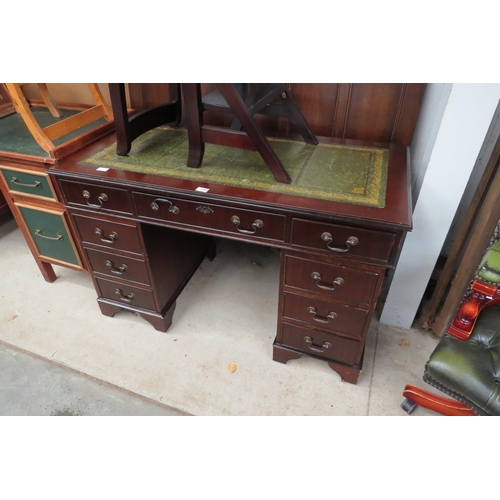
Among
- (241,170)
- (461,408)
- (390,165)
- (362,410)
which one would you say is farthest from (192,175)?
(461,408)

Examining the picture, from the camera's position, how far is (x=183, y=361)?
1652mm

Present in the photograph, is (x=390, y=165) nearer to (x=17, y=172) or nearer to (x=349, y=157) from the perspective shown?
(x=349, y=157)

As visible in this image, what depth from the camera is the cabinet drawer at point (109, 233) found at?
1.45 metres

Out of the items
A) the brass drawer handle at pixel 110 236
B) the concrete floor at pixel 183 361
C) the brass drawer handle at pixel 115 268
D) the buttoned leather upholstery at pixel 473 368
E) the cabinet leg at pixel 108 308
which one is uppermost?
the brass drawer handle at pixel 110 236

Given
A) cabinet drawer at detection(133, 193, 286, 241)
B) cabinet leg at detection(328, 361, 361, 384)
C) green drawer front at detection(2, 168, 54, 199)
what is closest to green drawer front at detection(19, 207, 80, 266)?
green drawer front at detection(2, 168, 54, 199)

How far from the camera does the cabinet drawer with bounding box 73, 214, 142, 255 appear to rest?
1447 millimetres

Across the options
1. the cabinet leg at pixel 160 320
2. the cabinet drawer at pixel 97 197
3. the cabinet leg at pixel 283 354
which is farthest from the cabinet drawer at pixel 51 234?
the cabinet leg at pixel 283 354

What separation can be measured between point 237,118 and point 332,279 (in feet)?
2.16

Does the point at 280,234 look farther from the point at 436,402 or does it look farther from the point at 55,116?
the point at 55,116

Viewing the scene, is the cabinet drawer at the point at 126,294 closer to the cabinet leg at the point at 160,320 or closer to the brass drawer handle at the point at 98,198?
the cabinet leg at the point at 160,320

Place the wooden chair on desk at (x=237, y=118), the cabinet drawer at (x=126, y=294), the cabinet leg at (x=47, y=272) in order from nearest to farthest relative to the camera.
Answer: the wooden chair on desk at (x=237, y=118) < the cabinet drawer at (x=126, y=294) < the cabinet leg at (x=47, y=272)

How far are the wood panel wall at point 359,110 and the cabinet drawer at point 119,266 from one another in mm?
852

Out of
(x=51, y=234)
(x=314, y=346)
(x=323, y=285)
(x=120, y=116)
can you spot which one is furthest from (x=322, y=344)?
(x=51, y=234)

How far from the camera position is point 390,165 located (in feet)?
4.34
